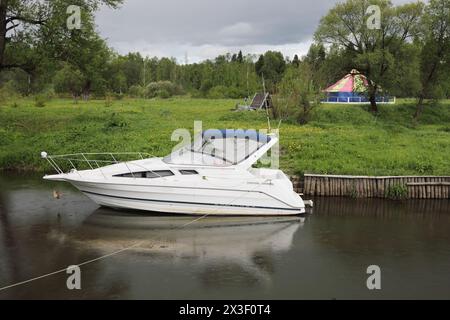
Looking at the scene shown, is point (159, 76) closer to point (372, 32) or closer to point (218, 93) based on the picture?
point (218, 93)

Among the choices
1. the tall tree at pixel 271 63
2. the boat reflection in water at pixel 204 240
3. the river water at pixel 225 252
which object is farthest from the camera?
the tall tree at pixel 271 63

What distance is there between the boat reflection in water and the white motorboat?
0.33 meters

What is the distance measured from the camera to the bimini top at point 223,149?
48.2 ft

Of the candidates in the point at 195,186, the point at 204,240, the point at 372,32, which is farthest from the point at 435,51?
the point at 204,240

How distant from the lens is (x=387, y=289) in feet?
31.7

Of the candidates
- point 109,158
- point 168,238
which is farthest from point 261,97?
point 168,238

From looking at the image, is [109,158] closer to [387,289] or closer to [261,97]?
[387,289]

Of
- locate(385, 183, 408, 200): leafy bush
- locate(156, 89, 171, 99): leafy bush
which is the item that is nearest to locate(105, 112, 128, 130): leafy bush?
locate(385, 183, 408, 200): leafy bush

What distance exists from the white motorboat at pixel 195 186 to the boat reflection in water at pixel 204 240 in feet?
1.08

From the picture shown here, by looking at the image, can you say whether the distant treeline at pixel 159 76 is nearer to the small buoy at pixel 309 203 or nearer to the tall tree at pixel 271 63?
the tall tree at pixel 271 63

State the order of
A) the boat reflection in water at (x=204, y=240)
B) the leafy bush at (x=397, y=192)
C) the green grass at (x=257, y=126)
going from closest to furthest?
the boat reflection in water at (x=204, y=240) → the leafy bush at (x=397, y=192) → the green grass at (x=257, y=126)

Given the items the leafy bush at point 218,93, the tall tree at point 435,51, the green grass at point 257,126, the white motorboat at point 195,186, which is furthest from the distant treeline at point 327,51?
the leafy bush at point 218,93

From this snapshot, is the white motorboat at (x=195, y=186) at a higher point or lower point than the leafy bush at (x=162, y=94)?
lower
